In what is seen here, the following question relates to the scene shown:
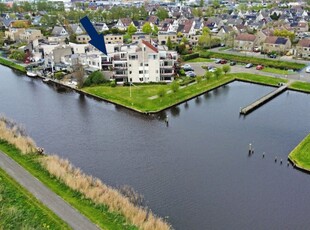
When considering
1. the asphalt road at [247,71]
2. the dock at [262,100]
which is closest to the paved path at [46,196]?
the dock at [262,100]

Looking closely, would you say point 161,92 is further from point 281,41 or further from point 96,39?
point 281,41

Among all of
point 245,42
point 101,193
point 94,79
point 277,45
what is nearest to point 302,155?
point 101,193

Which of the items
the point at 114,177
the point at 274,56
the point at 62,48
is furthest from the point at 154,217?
the point at 274,56

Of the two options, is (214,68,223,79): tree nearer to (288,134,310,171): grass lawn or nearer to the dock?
the dock

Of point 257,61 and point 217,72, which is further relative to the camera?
point 257,61

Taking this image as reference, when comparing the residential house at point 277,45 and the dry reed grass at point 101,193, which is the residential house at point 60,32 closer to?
the residential house at point 277,45

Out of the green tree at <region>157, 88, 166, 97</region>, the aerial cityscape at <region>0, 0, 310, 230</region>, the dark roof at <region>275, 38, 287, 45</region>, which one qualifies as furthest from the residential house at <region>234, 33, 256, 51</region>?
the green tree at <region>157, 88, 166, 97</region>

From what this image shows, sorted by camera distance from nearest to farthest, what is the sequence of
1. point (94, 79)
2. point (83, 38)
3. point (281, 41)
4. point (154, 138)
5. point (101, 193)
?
point (101, 193), point (154, 138), point (94, 79), point (281, 41), point (83, 38)

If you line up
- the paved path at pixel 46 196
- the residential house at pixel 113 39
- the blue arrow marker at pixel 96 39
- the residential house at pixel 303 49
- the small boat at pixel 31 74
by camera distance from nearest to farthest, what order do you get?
the paved path at pixel 46 196 → the blue arrow marker at pixel 96 39 → the small boat at pixel 31 74 → the residential house at pixel 303 49 → the residential house at pixel 113 39
